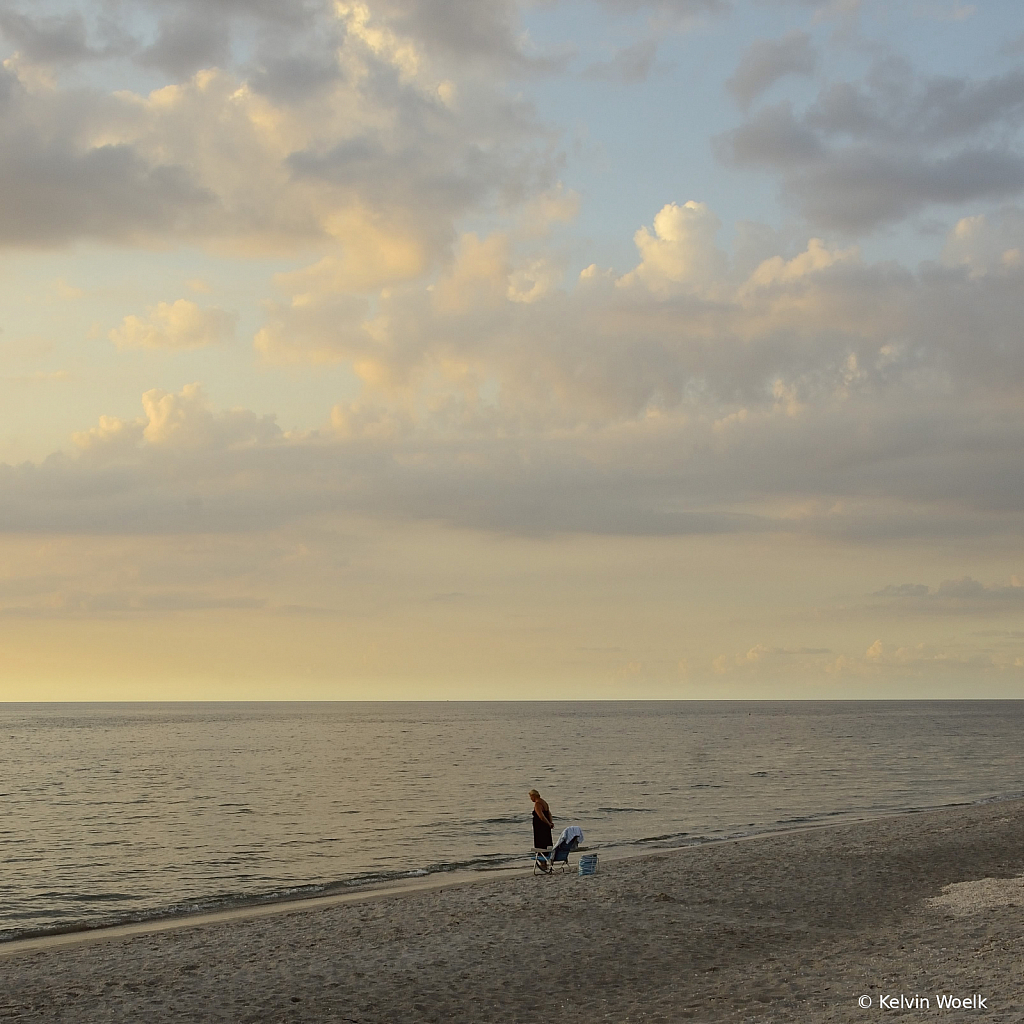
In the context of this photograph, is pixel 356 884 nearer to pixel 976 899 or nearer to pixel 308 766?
pixel 976 899

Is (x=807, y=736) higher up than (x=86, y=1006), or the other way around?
(x=86, y=1006)

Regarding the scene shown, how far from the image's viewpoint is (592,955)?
18719 millimetres

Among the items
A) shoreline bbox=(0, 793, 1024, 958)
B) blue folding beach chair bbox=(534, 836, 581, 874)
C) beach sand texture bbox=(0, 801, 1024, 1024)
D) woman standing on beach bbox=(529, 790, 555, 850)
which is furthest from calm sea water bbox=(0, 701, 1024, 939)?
beach sand texture bbox=(0, 801, 1024, 1024)

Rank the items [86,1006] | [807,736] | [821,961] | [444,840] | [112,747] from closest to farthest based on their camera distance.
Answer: [86,1006] → [821,961] → [444,840] → [112,747] → [807,736]

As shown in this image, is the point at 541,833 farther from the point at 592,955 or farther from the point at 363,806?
the point at 363,806

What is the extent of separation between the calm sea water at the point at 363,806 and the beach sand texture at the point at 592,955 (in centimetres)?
919

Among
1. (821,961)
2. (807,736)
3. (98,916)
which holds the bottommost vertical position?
(807,736)

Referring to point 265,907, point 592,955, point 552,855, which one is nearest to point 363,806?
point 265,907

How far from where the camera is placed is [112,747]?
440ft

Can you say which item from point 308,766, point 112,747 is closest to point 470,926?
point 308,766

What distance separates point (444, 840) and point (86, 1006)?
91.2 ft

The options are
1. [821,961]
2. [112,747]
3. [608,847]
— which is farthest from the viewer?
[112,747]

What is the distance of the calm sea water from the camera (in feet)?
113

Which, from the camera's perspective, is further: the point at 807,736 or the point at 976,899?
the point at 807,736
